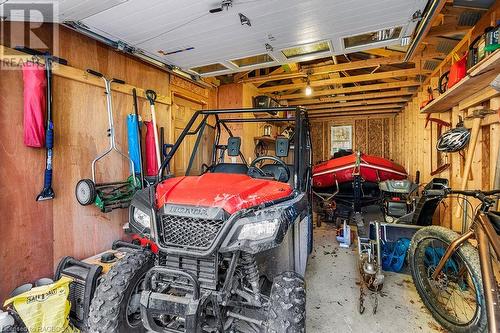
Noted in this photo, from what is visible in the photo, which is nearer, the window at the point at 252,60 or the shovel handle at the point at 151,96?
the shovel handle at the point at 151,96

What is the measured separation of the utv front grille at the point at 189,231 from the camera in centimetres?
125

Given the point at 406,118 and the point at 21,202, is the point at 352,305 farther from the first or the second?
the point at 406,118

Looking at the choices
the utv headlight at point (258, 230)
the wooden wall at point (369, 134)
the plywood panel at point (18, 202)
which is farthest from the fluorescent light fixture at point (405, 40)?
the wooden wall at point (369, 134)

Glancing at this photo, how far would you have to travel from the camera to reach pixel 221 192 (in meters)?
1.35

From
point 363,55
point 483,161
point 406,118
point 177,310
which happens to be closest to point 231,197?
point 177,310

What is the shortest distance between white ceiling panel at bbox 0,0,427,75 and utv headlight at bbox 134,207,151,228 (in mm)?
1470

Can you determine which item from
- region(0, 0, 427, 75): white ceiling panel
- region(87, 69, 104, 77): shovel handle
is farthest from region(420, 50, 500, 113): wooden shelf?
region(87, 69, 104, 77): shovel handle

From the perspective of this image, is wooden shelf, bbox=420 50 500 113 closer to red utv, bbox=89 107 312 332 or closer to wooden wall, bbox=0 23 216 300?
red utv, bbox=89 107 312 332

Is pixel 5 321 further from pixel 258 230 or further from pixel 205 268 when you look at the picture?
pixel 258 230

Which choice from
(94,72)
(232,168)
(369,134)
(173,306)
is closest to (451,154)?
(232,168)

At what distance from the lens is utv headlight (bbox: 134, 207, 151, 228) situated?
140 centimetres

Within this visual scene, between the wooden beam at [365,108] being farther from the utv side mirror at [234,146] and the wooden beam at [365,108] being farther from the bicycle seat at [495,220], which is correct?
the bicycle seat at [495,220]

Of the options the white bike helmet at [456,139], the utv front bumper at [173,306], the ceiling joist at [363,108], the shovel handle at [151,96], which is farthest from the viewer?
the ceiling joist at [363,108]

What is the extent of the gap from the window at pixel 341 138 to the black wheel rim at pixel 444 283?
6.64 meters
